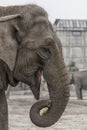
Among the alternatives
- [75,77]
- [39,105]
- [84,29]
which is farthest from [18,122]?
[84,29]

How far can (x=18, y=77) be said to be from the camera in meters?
3.78

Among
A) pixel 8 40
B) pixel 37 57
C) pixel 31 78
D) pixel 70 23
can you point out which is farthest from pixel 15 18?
pixel 70 23

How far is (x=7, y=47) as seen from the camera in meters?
3.68

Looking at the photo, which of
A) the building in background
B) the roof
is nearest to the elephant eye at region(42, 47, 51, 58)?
the building in background

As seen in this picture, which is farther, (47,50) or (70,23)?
(70,23)

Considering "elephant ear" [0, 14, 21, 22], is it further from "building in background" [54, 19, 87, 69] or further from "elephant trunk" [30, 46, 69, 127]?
"building in background" [54, 19, 87, 69]

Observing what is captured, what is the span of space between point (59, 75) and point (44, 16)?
0.45 metres

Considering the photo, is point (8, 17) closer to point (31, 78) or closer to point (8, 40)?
point (8, 40)

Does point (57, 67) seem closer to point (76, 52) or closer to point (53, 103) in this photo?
point (53, 103)

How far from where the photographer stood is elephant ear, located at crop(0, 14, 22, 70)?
367cm

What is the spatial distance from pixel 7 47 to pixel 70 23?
33700 mm

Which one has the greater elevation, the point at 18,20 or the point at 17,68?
the point at 18,20

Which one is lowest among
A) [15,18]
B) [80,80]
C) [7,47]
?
[80,80]

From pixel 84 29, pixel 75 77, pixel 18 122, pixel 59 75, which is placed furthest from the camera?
pixel 84 29
